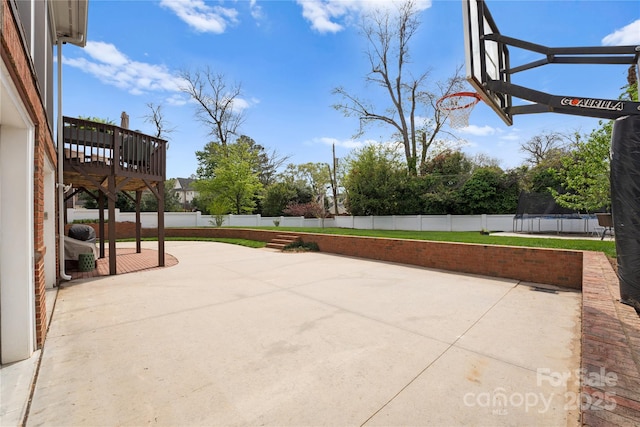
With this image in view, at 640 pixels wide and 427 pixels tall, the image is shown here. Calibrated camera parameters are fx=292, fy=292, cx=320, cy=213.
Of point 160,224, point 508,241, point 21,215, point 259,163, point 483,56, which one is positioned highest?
point 259,163

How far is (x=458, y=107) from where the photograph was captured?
644cm

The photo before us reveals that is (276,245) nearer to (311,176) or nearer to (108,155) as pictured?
(108,155)

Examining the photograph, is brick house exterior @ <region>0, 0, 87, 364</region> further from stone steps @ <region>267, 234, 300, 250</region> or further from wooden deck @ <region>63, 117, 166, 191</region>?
stone steps @ <region>267, 234, 300, 250</region>

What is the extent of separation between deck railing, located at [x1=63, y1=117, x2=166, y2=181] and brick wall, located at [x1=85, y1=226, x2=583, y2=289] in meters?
6.20

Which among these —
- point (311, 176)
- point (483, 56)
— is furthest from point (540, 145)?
point (483, 56)

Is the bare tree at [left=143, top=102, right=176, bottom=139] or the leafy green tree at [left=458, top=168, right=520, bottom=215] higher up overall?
the bare tree at [left=143, top=102, right=176, bottom=139]

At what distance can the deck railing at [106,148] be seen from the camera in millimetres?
6445

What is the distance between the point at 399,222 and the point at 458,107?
13656 mm

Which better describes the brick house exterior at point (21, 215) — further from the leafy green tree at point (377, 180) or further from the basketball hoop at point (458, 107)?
the leafy green tree at point (377, 180)

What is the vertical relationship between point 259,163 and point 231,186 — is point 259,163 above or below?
above

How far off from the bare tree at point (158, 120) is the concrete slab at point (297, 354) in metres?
24.1

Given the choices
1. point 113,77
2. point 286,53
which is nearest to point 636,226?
point 286,53

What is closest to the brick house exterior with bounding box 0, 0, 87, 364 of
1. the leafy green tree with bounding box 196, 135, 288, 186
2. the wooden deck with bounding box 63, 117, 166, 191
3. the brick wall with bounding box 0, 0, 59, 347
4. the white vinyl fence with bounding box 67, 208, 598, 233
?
the brick wall with bounding box 0, 0, 59, 347

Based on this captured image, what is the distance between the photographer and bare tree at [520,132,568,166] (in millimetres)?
28756
